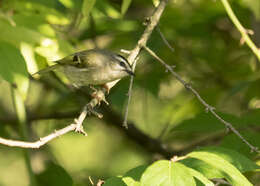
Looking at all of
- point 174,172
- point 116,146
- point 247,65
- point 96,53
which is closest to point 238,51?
point 247,65

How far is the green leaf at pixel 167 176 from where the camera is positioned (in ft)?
6.21

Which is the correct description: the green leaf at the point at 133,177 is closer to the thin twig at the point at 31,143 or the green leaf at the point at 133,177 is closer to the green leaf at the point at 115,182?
the green leaf at the point at 115,182

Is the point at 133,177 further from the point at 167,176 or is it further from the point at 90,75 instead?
the point at 90,75

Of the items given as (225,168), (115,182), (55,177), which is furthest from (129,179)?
(55,177)

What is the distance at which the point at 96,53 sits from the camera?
465 cm

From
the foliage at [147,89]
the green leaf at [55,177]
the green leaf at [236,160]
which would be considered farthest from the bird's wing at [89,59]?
the green leaf at [236,160]

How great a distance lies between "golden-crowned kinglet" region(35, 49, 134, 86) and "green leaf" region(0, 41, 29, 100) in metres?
1.19

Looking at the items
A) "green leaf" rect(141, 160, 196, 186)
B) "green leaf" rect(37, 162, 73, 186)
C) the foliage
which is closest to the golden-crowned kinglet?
the foliage

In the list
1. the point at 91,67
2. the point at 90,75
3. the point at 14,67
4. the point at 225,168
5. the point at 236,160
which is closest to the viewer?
the point at 225,168

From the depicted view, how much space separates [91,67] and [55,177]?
151 centimetres

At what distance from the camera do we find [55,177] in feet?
11.1

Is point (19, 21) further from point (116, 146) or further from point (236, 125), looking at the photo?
point (116, 146)

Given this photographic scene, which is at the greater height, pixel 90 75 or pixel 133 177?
pixel 90 75

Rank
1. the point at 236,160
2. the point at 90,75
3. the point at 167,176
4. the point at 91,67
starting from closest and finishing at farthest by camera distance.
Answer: the point at 167,176, the point at 236,160, the point at 90,75, the point at 91,67
